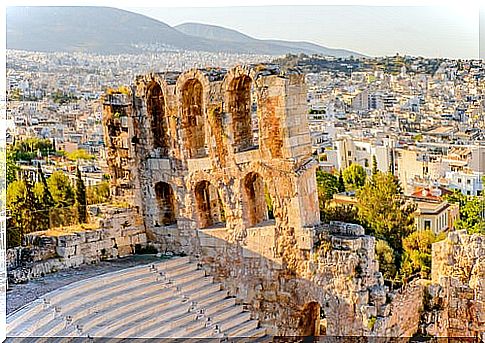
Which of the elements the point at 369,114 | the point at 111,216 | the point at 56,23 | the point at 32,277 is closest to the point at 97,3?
the point at 56,23

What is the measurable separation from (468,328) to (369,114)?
7454 millimetres

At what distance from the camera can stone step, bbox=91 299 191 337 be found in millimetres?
11070

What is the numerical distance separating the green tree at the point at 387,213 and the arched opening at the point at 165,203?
14.7 ft

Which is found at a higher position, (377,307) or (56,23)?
Answer: (56,23)

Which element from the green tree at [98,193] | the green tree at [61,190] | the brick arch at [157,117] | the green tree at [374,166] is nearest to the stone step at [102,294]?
the brick arch at [157,117]

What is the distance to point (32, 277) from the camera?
39.6 ft

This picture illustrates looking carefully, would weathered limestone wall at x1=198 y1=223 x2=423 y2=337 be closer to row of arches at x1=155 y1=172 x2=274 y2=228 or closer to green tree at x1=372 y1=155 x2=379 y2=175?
row of arches at x1=155 y1=172 x2=274 y2=228

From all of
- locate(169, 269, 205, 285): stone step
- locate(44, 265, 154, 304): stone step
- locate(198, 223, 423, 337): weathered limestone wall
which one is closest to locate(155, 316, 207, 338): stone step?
locate(169, 269, 205, 285): stone step

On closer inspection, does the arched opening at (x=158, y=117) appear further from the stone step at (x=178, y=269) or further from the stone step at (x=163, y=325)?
the stone step at (x=163, y=325)

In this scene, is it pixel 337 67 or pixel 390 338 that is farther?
pixel 337 67

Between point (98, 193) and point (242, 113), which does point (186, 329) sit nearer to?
point (242, 113)

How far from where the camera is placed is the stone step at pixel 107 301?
11.1 metres

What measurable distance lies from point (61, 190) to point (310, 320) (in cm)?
713

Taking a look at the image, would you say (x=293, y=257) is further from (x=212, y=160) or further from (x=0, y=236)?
(x=0, y=236)
